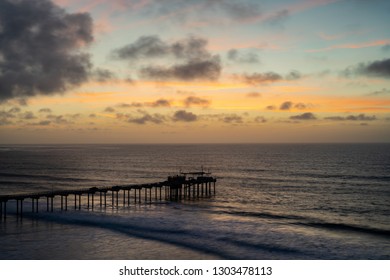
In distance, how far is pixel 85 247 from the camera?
32.8 metres

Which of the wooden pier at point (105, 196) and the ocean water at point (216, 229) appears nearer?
the ocean water at point (216, 229)

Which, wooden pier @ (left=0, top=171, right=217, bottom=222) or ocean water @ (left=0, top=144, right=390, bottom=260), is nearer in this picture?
ocean water @ (left=0, top=144, right=390, bottom=260)

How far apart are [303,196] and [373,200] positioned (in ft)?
37.9

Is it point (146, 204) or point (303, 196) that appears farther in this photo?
point (303, 196)

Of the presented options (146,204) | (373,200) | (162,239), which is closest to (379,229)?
(373,200)

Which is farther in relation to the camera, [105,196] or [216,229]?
[105,196]

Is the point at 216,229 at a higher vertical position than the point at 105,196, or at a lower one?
lower

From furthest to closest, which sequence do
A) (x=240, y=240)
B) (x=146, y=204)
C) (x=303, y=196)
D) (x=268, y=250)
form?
(x=303, y=196) < (x=146, y=204) < (x=240, y=240) < (x=268, y=250)
